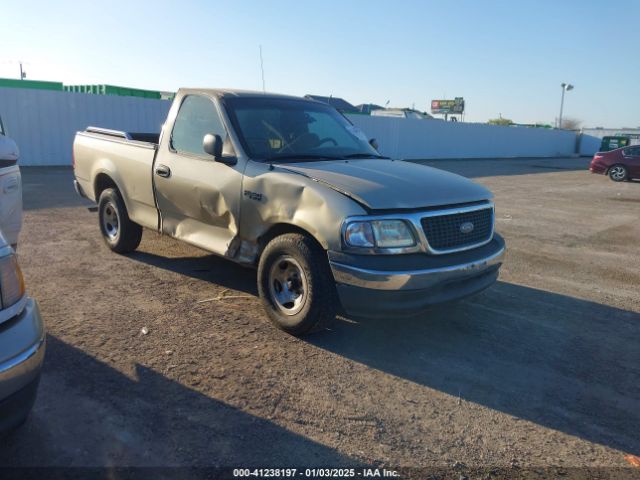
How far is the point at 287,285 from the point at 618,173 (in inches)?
828

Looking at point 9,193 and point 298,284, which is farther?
point 9,193

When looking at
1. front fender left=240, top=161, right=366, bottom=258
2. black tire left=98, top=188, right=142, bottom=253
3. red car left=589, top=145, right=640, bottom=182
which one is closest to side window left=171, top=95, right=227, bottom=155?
front fender left=240, top=161, right=366, bottom=258

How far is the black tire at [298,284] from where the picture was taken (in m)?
3.81

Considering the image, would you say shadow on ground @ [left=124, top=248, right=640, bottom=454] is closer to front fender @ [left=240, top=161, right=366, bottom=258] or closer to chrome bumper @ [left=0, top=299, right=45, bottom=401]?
front fender @ [left=240, top=161, right=366, bottom=258]

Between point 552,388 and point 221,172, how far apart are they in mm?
3093

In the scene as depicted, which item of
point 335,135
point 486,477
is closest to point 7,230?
point 335,135

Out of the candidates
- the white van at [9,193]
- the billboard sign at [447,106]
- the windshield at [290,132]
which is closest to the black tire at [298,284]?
the windshield at [290,132]

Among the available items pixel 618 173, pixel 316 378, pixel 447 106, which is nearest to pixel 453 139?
pixel 618 173

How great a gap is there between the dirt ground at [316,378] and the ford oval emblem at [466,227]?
2.08 ft

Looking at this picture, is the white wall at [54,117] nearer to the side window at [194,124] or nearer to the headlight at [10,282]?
the side window at [194,124]

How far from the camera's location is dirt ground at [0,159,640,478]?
278 cm

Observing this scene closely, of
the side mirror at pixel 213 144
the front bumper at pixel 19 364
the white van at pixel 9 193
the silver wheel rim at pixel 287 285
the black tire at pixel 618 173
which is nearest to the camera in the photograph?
the front bumper at pixel 19 364

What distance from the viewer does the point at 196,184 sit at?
479cm

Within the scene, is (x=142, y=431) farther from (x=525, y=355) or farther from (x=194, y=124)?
(x=194, y=124)
